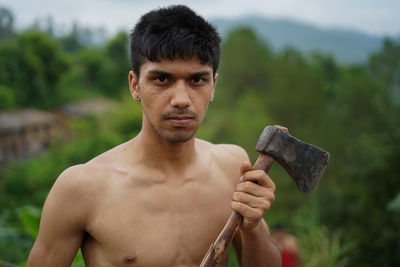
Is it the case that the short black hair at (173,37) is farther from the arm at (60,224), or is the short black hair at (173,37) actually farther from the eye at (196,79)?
the arm at (60,224)

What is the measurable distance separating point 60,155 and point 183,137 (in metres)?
24.4

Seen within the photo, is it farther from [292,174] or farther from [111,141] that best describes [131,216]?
[111,141]

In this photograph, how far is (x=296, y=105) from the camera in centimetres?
3100

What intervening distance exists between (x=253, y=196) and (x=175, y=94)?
58 cm

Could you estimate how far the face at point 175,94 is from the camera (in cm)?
188

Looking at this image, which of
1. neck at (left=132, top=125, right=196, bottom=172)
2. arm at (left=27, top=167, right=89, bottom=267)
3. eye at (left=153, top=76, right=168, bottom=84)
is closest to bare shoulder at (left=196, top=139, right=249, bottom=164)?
neck at (left=132, top=125, right=196, bottom=172)

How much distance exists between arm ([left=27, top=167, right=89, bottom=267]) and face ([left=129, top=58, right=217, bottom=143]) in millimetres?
486

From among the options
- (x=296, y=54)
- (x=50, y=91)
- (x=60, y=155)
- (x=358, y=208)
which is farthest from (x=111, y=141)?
(x=296, y=54)

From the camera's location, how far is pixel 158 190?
2.11 metres

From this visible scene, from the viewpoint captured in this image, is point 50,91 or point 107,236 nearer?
point 107,236

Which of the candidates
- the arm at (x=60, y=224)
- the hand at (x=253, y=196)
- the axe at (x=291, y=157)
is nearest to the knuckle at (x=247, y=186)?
the hand at (x=253, y=196)

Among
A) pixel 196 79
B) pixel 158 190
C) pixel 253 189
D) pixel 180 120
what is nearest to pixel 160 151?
pixel 158 190

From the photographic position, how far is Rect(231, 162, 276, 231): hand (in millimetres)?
1862

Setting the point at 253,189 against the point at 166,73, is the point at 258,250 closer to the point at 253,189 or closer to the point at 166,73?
the point at 253,189
